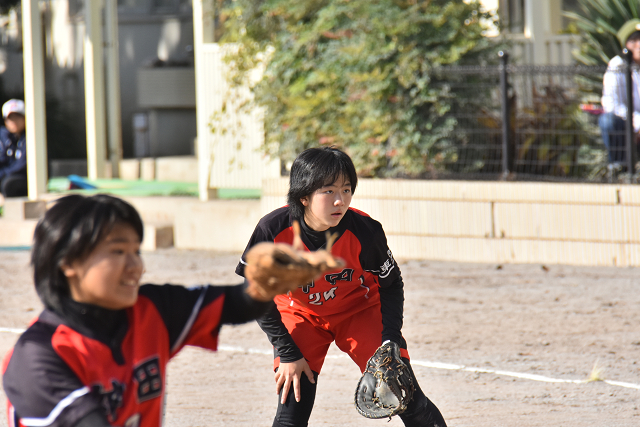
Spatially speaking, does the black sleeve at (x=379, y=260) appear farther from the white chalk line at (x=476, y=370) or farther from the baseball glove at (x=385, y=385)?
the white chalk line at (x=476, y=370)

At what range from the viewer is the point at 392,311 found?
3439 millimetres

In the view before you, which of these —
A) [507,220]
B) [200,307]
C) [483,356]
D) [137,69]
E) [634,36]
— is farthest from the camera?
[137,69]

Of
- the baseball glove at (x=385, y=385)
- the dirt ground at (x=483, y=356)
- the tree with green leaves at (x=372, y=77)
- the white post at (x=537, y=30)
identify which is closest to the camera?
the baseball glove at (x=385, y=385)

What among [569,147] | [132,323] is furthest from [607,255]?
[132,323]

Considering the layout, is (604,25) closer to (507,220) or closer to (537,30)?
(537,30)

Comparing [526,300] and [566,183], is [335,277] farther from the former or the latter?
[566,183]

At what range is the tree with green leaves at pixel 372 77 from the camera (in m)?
8.61

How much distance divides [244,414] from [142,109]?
11.9 metres

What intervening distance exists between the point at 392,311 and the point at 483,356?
2090mm

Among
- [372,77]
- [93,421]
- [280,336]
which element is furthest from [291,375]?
[372,77]

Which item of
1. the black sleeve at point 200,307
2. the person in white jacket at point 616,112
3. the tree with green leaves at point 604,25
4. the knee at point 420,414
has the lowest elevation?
the knee at point 420,414

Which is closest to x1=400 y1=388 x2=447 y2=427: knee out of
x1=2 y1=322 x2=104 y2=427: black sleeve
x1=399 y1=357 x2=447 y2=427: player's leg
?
x1=399 y1=357 x2=447 y2=427: player's leg

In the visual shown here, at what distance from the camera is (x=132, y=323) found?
2156 mm

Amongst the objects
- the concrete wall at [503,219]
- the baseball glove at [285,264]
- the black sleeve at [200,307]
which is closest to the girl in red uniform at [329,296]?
the black sleeve at [200,307]
